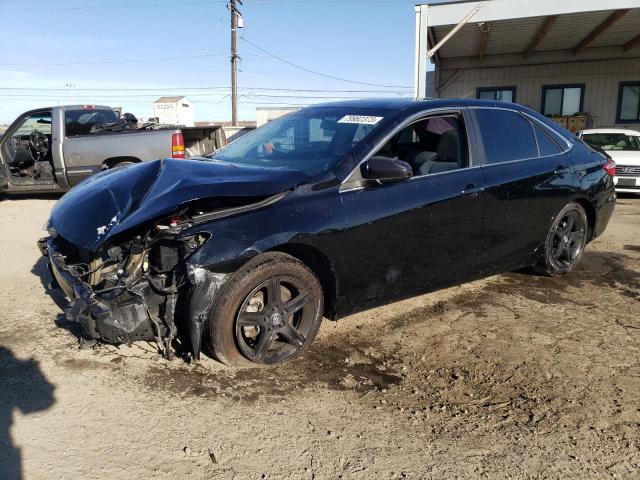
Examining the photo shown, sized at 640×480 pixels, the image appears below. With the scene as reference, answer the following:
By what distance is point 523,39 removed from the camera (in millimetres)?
15148

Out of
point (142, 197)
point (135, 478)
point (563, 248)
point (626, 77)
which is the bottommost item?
point (135, 478)

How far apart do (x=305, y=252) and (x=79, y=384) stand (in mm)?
1561

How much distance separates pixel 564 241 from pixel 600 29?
39.1ft

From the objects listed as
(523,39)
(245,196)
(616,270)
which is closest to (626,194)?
(523,39)

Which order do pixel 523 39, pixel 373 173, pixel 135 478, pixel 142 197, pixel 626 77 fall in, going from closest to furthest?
pixel 135 478
pixel 142 197
pixel 373 173
pixel 523 39
pixel 626 77

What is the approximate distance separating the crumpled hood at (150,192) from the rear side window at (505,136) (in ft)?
5.91

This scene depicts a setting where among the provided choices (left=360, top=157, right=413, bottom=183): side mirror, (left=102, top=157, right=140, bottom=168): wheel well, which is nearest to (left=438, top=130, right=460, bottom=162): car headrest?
(left=360, top=157, right=413, bottom=183): side mirror

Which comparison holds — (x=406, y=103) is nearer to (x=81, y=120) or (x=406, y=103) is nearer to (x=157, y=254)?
(x=157, y=254)

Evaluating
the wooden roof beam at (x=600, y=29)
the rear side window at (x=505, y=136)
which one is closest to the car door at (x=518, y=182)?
the rear side window at (x=505, y=136)

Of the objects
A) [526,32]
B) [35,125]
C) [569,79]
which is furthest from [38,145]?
[569,79]

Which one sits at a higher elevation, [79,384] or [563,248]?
[563,248]

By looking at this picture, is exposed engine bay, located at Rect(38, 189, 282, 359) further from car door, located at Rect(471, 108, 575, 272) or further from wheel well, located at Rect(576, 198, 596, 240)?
wheel well, located at Rect(576, 198, 596, 240)

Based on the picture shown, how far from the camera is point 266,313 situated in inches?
129

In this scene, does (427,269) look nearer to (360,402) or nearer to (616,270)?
(360,402)
